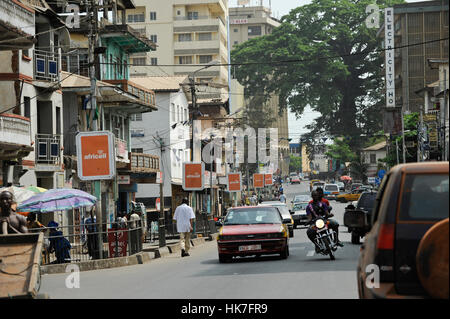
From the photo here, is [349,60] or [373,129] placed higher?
[349,60]

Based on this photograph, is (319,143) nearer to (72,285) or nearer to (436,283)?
(72,285)

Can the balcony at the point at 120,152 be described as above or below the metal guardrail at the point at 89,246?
above

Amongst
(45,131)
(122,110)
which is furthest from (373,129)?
(45,131)

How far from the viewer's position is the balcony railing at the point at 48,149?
3934 cm

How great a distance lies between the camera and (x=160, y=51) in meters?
114

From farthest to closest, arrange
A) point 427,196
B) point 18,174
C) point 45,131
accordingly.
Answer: point 45,131
point 18,174
point 427,196

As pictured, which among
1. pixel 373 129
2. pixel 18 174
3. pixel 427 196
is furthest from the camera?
pixel 373 129

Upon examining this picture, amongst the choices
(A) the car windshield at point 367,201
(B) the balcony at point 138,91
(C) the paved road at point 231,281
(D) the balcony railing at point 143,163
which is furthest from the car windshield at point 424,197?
(D) the balcony railing at point 143,163

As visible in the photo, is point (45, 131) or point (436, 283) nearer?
point (436, 283)

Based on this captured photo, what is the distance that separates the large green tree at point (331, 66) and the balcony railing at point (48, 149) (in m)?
69.7

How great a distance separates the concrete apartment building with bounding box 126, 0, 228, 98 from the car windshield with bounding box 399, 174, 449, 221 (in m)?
105

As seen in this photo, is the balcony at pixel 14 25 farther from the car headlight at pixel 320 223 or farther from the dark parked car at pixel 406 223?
the dark parked car at pixel 406 223

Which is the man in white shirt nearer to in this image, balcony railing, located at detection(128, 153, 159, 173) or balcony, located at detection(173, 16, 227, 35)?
balcony railing, located at detection(128, 153, 159, 173)
